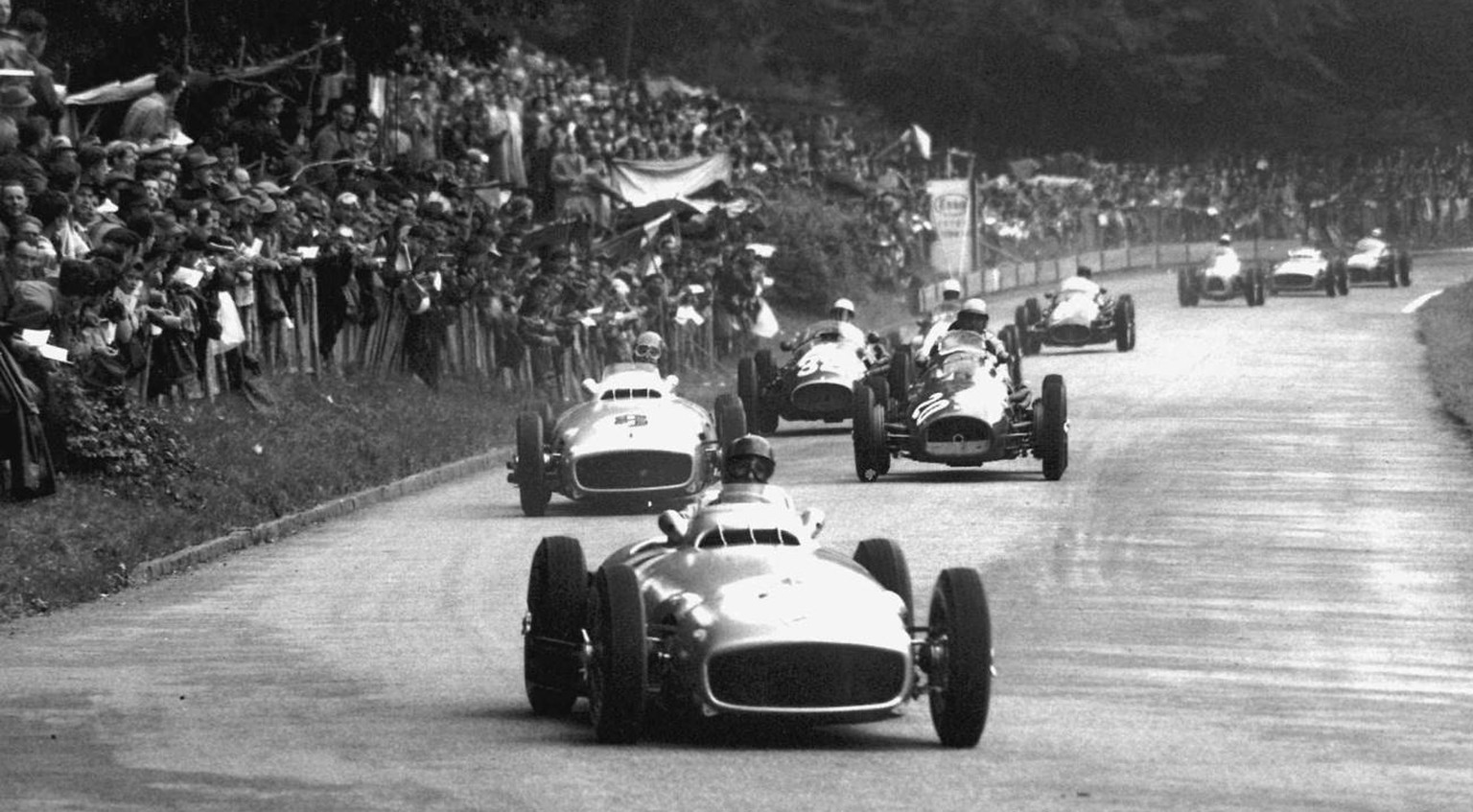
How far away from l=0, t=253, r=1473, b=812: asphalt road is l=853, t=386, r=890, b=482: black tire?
0.75 ft

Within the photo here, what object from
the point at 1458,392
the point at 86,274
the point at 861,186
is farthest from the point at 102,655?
the point at 861,186

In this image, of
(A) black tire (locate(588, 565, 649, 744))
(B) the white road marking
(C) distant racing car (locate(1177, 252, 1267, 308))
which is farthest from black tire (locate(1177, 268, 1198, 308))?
(A) black tire (locate(588, 565, 649, 744))

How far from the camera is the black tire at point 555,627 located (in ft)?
39.4

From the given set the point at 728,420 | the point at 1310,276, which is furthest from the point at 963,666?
the point at 1310,276

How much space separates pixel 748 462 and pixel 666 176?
28670mm

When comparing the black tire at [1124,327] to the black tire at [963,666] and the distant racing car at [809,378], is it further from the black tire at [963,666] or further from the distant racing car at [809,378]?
the black tire at [963,666]

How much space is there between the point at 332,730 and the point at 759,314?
31557 mm

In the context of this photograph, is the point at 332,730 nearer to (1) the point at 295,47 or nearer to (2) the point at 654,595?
(2) the point at 654,595

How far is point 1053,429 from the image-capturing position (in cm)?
2450

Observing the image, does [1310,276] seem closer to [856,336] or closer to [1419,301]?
[1419,301]

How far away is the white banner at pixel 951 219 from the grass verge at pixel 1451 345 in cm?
917

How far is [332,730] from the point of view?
37.9ft

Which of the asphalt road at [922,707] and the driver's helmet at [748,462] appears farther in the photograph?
the driver's helmet at [748,462]

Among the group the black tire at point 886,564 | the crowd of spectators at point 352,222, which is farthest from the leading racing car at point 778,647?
the crowd of spectators at point 352,222
